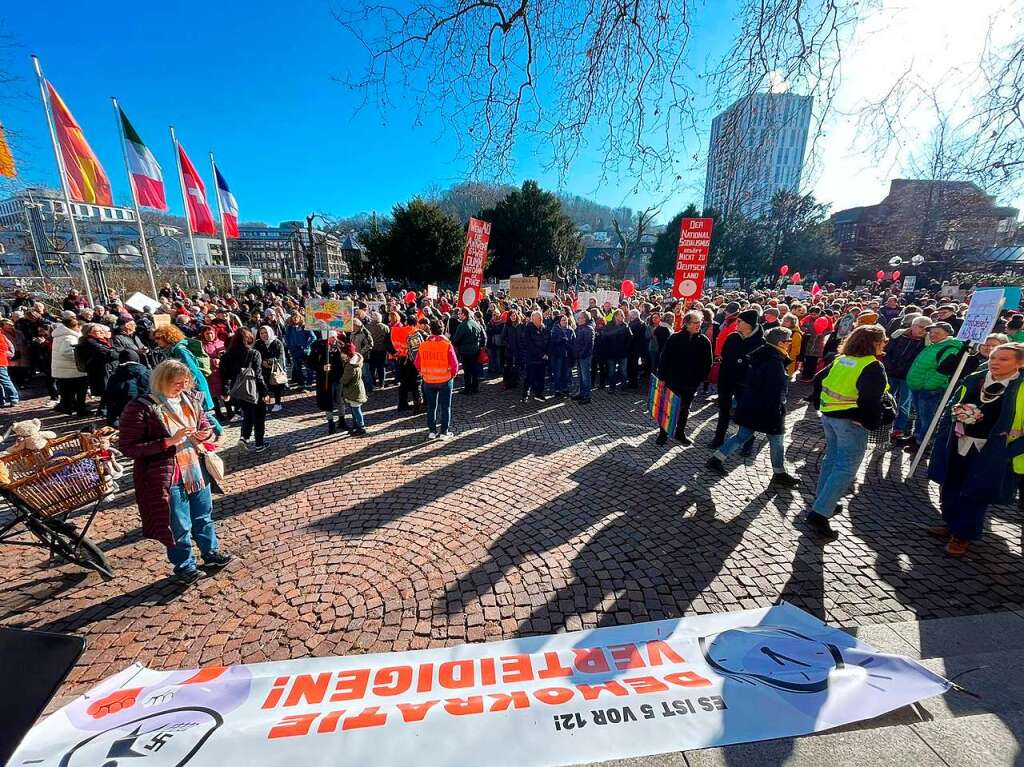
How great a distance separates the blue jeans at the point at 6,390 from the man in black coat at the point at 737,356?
13.5 metres

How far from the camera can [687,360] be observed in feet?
19.0

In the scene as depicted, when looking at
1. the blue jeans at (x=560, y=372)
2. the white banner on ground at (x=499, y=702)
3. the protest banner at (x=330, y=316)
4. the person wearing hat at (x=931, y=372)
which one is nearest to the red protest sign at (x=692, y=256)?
the blue jeans at (x=560, y=372)

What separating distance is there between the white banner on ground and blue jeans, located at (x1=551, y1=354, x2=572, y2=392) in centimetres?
668

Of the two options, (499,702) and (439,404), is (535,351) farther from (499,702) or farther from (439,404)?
(499,702)

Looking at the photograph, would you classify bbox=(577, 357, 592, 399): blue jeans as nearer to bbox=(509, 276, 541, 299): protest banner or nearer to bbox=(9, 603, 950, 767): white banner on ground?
bbox=(9, 603, 950, 767): white banner on ground

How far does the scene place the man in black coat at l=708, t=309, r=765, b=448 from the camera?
508cm

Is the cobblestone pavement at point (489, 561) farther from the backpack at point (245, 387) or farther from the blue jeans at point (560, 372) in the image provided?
the blue jeans at point (560, 372)

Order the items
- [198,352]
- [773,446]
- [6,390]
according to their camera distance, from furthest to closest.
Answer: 1. [6,390]
2. [198,352]
3. [773,446]

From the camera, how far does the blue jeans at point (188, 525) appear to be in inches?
123

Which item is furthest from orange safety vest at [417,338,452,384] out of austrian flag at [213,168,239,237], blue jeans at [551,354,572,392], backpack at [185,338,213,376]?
austrian flag at [213,168,239,237]

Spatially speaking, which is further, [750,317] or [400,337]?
[400,337]

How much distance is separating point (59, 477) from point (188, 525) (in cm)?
101

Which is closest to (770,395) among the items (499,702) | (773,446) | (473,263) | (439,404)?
(773,446)

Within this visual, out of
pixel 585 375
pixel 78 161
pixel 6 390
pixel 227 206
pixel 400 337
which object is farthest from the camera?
pixel 227 206
